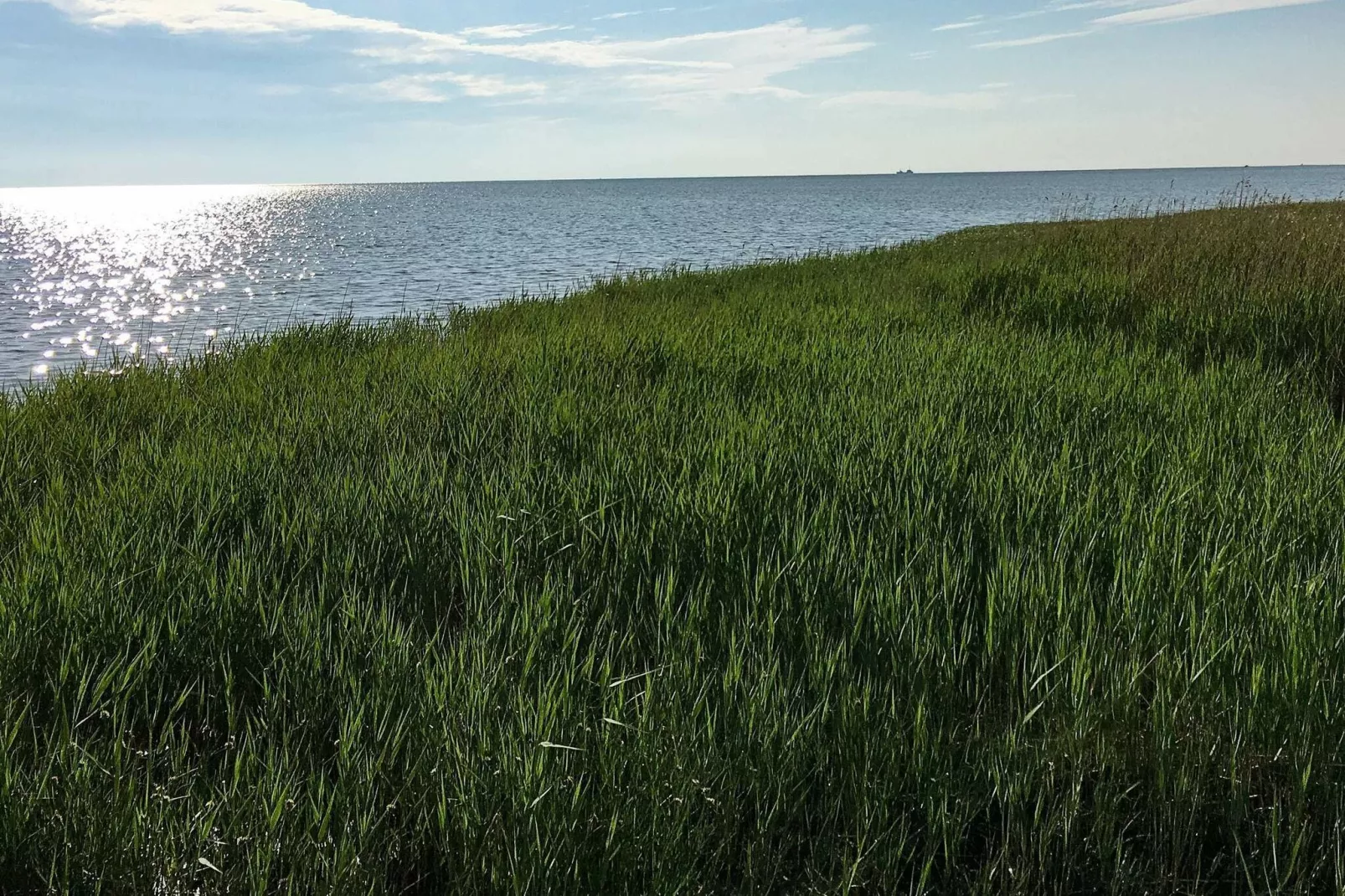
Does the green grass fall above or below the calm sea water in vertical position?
below

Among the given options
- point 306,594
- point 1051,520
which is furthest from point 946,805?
point 306,594

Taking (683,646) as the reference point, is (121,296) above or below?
above

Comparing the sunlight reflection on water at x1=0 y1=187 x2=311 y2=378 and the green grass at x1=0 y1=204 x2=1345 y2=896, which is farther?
the sunlight reflection on water at x1=0 y1=187 x2=311 y2=378

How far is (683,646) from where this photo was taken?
2279mm

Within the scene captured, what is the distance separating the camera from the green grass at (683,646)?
1.76 meters

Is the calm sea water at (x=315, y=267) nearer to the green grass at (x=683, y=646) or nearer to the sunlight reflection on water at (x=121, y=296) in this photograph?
the sunlight reflection on water at (x=121, y=296)

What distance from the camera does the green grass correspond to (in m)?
1.76

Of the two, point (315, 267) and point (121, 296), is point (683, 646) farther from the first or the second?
point (315, 267)

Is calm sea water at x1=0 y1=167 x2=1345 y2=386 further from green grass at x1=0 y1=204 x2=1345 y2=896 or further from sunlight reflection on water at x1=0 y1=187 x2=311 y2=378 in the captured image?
green grass at x1=0 y1=204 x2=1345 y2=896

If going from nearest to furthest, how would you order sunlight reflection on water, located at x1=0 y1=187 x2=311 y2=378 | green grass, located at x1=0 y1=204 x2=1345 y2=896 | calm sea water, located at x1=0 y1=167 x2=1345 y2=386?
green grass, located at x1=0 y1=204 x2=1345 y2=896 → sunlight reflection on water, located at x1=0 y1=187 x2=311 y2=378 → calm sea water, located at x1=0 y1=167 x2=1345 y2=386

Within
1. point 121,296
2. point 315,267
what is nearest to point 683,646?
point 121,296

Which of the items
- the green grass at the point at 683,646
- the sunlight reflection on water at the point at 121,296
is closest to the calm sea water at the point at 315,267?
the sunlight reflection on water at the point at 121,296

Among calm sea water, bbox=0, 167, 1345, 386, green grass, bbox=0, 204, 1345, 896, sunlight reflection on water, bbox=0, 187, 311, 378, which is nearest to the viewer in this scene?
green grass, bbox=0, 204, 1345, 896

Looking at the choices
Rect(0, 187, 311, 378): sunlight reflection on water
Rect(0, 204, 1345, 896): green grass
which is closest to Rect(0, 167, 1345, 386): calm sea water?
Rect(0, 187, 311, 378): sunlight reflection on water
